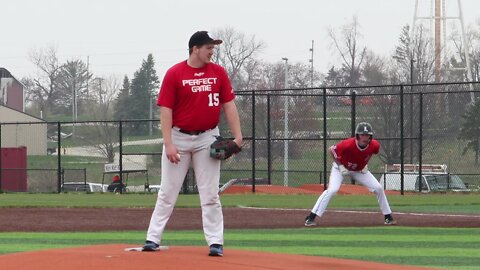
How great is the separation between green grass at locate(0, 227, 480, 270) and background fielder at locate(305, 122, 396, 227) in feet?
1.58

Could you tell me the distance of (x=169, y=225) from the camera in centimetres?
1602

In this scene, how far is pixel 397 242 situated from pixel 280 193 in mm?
17677

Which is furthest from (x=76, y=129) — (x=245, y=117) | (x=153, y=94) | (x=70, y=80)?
(x=245, y=117)

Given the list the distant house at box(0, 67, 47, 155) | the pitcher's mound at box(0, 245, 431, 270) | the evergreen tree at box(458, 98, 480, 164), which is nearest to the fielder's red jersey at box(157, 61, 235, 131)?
the pitcher's mound at box(0, 245, 431, 270)

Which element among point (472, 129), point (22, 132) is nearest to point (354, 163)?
point (472, 129)

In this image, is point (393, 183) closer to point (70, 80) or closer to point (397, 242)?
point (397, 242)

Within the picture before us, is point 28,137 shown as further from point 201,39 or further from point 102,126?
point 201,39

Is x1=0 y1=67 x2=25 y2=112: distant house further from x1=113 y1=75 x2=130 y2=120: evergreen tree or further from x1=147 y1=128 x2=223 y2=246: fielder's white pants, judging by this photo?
x1=147 y1=128 x2=223 y2=246: fielder's white pants

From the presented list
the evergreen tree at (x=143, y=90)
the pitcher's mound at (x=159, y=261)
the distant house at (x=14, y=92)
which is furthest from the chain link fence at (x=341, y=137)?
the distant house at (x=14, y=92)

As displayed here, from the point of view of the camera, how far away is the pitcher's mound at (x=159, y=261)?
26.5 feet

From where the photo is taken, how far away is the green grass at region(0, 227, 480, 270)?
Result: 36.4ft

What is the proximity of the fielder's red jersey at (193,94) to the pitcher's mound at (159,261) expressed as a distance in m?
1.18

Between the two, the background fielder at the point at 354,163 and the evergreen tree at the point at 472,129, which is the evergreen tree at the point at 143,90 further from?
the background fielder at the point at 354,163

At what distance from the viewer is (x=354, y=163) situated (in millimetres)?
15508
